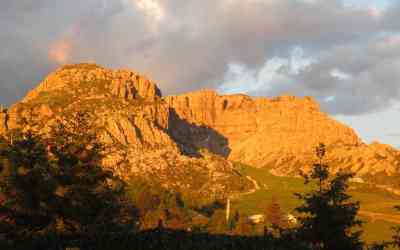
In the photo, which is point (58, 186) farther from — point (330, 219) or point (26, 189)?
point (330, 219)

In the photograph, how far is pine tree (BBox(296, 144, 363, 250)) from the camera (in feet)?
94.3

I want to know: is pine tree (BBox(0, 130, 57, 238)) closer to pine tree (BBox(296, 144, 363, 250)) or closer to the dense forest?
the dense forest

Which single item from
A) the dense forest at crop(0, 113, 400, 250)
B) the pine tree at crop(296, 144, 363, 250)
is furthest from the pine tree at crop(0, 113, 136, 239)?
the pine tree at crop(296, 144, 363, 250)

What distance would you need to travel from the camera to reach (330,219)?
28.9 m

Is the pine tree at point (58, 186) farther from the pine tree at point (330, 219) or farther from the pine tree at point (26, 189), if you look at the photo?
the pine tree at point (330, 219)

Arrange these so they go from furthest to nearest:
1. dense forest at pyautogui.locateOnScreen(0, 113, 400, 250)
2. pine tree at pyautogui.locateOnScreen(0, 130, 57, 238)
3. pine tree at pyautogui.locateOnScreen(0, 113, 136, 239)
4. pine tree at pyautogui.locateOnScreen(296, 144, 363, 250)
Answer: pine tree at pyautogui.locateOnScreen(0, 113, 136, 239) < pine tree at pyautogui.locateOnScreen(0, 130, 57, 238) < dense forest at pyautogui.locateOnScreen(0, 113, 400, 250) < pine tree at pyautogui.locateOnScreen(296, 144, 363, 250)

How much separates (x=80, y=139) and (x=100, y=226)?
24.2 feet

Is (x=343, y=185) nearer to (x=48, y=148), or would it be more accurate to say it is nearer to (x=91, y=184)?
(x=91, y=184)

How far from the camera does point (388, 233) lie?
172 metres

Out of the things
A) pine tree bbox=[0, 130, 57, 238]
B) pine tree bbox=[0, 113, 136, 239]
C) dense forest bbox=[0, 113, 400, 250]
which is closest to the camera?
dense forest bbox=[0, 113, 400, 250]

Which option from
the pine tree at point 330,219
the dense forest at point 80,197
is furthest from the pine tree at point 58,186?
the pine tree at point 330,219

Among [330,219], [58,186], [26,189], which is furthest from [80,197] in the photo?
[330,219]

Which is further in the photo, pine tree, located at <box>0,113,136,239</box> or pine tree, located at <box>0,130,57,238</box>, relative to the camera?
pine tree, located at <box>0,113,136,239</box>

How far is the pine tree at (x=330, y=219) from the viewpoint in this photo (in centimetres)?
2875
